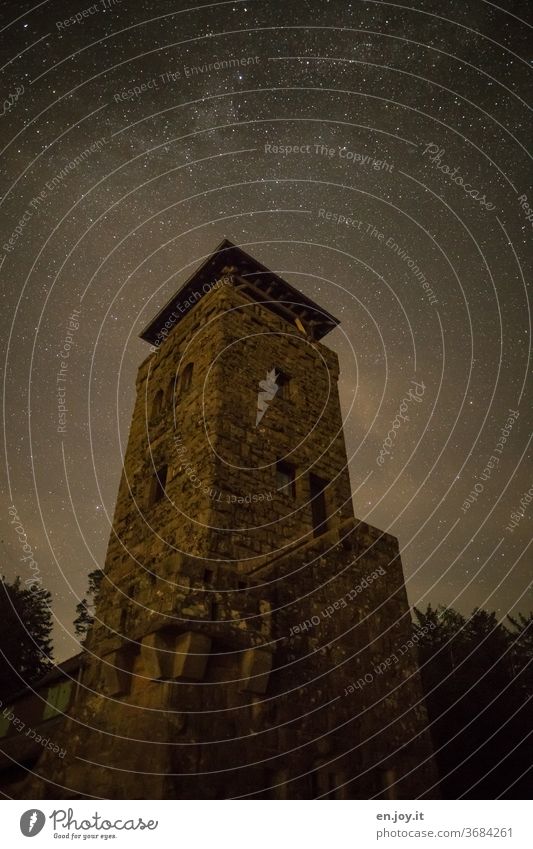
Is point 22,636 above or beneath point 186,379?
beneath

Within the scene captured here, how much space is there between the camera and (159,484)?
9.60m

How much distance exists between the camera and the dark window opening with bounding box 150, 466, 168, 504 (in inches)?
371

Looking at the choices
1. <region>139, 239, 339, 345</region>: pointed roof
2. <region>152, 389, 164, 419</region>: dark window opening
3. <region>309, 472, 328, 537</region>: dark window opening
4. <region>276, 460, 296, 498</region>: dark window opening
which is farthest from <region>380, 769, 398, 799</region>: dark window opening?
<region>139, 239, 339, 345</region>: pointed roof

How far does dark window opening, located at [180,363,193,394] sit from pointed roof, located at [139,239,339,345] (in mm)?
2601

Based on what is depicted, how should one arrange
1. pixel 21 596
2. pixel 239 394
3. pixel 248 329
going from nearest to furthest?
pixel 239 394
pixel 248 329
pixel 21 596

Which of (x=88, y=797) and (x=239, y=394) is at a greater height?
(x=239, y=394)

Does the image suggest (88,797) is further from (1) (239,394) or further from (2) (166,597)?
(1) (239,394)

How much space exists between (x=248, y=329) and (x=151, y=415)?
3115 millimetres

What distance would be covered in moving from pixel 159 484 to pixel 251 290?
580 centimetres

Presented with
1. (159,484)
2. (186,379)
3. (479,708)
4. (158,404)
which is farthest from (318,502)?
(479,708)

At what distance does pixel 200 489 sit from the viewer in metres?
8.13
